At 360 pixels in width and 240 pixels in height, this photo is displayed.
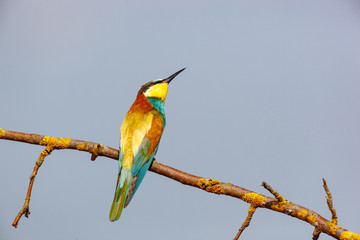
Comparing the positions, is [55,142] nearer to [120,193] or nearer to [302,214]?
[120,193]

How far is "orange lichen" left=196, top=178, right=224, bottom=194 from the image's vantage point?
2643 mm

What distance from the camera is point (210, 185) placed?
8.73ft

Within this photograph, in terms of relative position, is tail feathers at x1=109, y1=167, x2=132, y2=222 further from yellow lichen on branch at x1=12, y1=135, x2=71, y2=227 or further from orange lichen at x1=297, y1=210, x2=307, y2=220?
orange lichen at x1=297, y1=210, x2=307, y2=220

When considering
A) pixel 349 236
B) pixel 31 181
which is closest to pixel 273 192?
pixel 349 236

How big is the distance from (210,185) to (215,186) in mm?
34

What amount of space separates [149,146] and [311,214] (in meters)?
1.50

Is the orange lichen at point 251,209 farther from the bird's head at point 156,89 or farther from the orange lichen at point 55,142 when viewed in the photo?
the bird's head at point 156,89

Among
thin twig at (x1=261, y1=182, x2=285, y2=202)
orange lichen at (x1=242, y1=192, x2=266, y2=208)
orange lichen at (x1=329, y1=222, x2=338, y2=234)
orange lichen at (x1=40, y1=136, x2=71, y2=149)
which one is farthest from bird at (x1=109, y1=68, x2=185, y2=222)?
orange lichen at (x1=329, y1=222, x2=338, y2=234)

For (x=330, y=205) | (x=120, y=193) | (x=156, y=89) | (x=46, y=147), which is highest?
(x=156, y=89)

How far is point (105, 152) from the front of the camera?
3.09 meters

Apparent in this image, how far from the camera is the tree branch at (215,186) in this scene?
2.37 metres

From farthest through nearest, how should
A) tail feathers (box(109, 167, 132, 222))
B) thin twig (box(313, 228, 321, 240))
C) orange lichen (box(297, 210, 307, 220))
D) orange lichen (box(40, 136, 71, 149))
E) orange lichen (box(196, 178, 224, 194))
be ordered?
tail feathers (box(109, 167, 132, 222)) < orange lichen (box(40, 136, 71, 149)) < orange lichen (box(196, 178, 224, 194)) < orange lichen (box(297, 210, 307, 220)) < thin twig (box(313, 228, 321, 240))

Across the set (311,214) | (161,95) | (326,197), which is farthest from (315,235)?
(161,95)

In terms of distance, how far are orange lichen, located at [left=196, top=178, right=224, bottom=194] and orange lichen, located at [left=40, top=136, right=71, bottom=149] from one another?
96 cm
